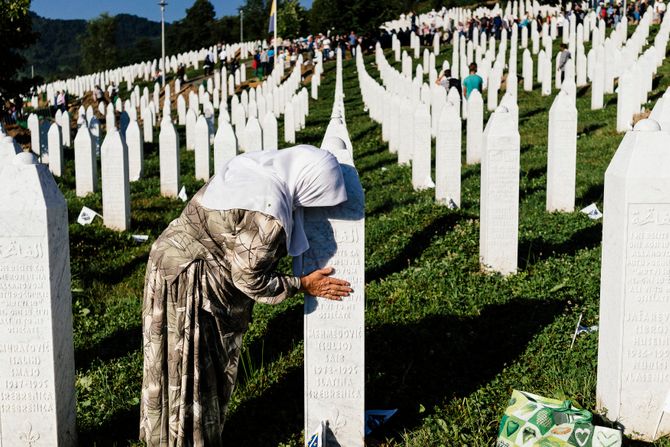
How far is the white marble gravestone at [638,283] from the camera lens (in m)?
4.45

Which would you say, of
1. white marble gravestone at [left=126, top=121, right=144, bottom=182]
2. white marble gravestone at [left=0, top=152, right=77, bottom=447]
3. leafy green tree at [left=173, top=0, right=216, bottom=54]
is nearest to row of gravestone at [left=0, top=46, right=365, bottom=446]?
white marble gravestone at [left=0, top=152, right=77, bottom=447]

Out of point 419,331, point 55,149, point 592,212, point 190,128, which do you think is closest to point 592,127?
point 592,212

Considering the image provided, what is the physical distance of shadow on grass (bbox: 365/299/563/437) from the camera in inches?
210

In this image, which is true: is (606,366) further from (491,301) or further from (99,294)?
(99,294)

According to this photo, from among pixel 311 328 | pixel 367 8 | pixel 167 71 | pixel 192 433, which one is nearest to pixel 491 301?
pixel 311 328

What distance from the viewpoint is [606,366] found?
474cm

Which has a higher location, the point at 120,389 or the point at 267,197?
the point at 267,197

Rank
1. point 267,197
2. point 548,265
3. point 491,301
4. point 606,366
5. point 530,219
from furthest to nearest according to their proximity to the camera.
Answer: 1. point 530,219
2. point 548,265
3. point 491,301
4. point 606,366
5. point 267,197

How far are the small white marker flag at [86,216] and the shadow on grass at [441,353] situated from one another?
6.38 m

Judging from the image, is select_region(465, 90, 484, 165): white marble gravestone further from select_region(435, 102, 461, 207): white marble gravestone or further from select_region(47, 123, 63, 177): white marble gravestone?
select_region(47, 123, 63, 177): white marble gravestone

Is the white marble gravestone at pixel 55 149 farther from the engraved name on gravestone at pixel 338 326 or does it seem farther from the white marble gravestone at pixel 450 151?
the engraved name on gravestone at pixel 338 326

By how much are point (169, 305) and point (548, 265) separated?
462cm

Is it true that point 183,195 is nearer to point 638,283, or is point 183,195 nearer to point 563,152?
point 563,152

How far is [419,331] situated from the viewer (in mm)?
6344
